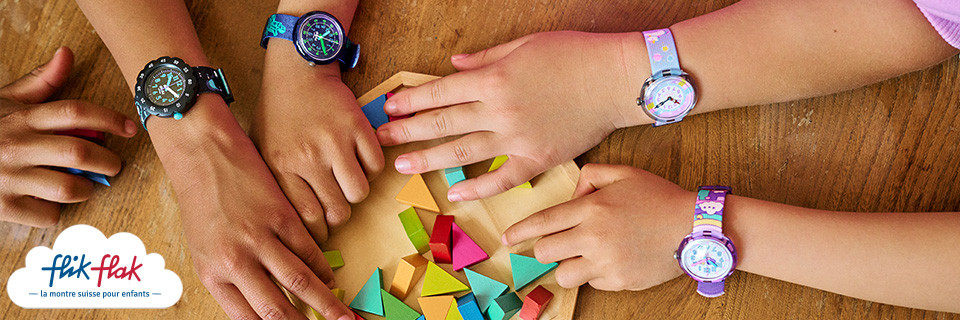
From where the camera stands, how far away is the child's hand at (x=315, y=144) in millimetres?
849

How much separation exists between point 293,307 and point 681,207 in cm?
58

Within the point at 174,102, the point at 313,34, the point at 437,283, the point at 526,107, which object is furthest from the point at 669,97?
the point at 174,102

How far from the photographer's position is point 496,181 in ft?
2.83

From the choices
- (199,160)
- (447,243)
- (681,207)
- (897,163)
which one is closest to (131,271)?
(199,160)

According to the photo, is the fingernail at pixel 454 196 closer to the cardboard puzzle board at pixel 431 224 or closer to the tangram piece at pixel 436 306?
the cardboard puzzle board at pixel 431 224

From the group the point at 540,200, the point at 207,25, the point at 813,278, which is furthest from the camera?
the point at 207,25

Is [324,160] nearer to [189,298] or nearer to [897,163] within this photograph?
[189,298]

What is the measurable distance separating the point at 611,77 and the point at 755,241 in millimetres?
305

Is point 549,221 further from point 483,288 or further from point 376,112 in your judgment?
point 376,112

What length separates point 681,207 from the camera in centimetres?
81

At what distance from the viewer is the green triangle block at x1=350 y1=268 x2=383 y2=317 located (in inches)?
33.8

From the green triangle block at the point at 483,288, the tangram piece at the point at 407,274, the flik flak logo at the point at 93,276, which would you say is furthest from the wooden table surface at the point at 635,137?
the tangram piece at the point at 407,274

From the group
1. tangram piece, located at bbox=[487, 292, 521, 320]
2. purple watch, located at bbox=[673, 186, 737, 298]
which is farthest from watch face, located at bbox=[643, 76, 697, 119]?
tangram piece, located at bbox=[487, 292, 521, 320]

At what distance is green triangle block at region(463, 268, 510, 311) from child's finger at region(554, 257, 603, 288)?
0.09 meters
